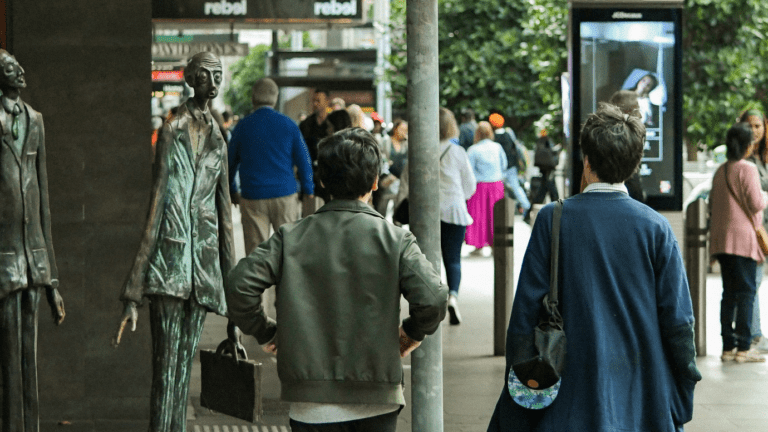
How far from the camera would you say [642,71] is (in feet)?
39.5

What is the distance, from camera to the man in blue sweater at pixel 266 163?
34.2 feet

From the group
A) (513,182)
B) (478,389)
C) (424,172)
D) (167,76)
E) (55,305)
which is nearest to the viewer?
(424,172)

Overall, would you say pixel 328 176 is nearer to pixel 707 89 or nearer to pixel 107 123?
pixel 107 123

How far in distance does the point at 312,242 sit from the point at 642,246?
100 centimetres

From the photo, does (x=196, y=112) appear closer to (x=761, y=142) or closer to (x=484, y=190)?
(x=761, y=142)

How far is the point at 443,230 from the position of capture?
37.6 feet

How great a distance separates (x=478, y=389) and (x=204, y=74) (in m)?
3.42

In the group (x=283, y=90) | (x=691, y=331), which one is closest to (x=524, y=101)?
(x=283, y=90)

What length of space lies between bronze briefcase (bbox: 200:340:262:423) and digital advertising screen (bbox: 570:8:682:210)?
688 cm

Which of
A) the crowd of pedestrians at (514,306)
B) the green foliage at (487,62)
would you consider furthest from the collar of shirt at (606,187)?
the green foliage at (487,62)

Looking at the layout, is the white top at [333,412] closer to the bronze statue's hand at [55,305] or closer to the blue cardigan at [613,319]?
the blue cardigan at [613,319]

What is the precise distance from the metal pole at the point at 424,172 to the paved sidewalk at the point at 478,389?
2146mm

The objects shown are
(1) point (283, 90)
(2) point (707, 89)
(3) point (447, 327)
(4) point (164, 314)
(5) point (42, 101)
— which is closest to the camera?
(4) point (164, 314)

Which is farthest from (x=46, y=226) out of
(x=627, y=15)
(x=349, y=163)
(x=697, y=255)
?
(x=627, y=15)
